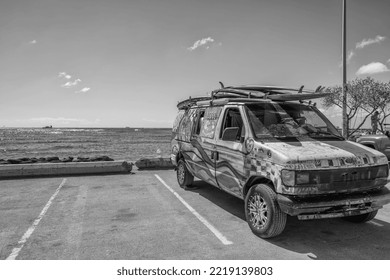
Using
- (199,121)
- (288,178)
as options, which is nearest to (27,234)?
(199,121)

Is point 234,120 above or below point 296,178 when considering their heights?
above

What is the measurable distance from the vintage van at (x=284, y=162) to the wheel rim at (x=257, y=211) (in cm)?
1

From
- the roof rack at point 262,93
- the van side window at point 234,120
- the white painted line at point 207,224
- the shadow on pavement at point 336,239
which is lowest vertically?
the shadow on pavement at point 336,239

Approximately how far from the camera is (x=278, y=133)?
5.02 metres

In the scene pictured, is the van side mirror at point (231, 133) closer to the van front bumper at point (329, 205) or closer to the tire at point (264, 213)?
the tire at point (264, 213)

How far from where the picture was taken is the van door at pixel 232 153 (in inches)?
203

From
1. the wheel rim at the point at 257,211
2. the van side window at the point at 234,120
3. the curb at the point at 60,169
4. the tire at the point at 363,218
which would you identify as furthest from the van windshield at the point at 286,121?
the curb at the point at 60,169

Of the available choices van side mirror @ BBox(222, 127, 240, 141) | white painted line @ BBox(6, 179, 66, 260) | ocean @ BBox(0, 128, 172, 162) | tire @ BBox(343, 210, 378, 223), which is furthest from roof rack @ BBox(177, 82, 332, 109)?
ocean @ BBox(0, 128, 172, 162)

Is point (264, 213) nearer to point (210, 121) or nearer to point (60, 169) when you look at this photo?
point (210, 121)

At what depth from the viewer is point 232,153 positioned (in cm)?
541

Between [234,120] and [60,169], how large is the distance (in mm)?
7052

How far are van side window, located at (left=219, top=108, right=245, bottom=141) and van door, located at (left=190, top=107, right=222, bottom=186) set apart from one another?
0.94 feet

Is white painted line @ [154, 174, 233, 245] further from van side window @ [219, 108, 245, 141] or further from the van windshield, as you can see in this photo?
the van windshield
